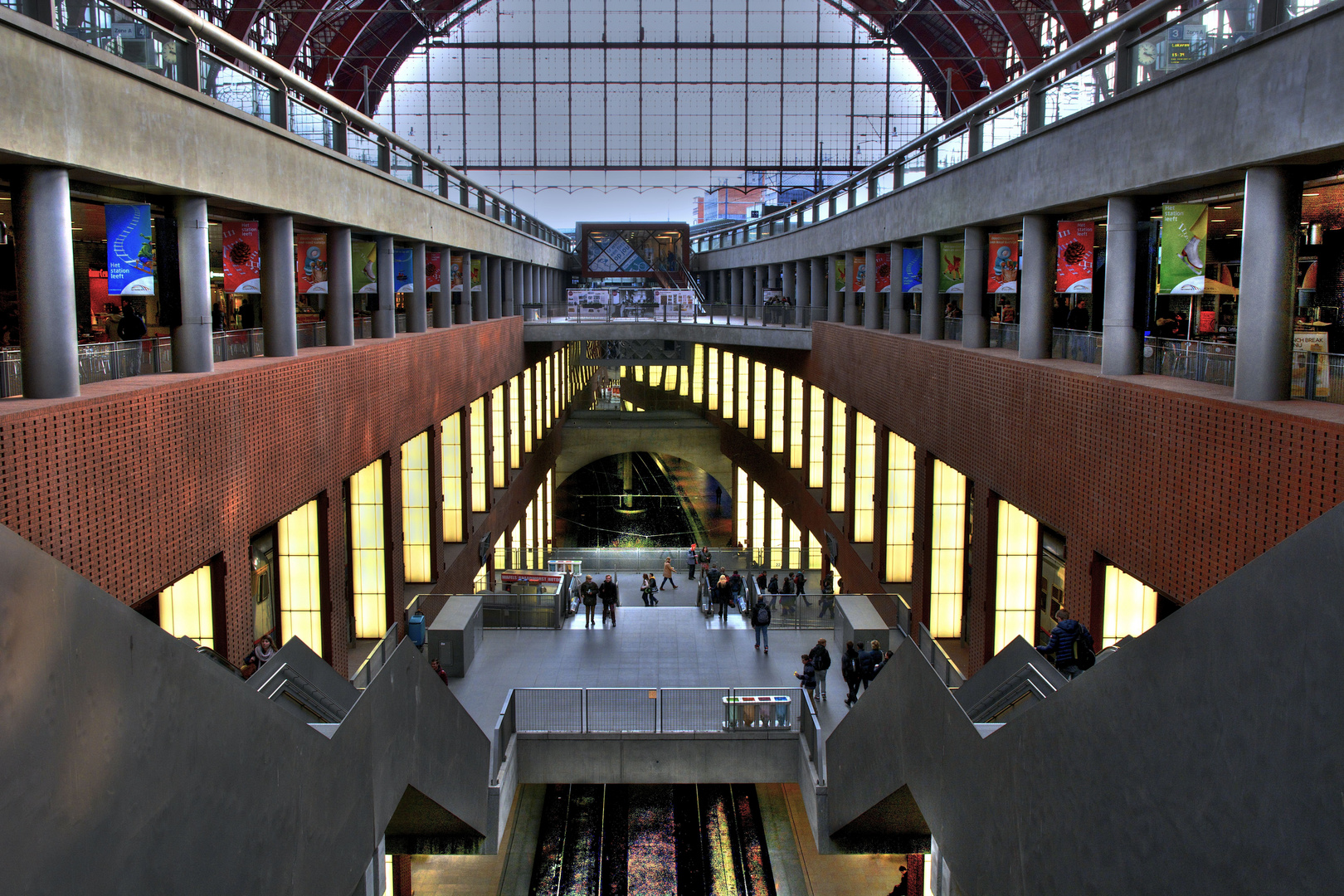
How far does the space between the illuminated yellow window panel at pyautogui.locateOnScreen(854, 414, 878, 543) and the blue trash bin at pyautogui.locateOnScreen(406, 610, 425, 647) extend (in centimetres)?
1173

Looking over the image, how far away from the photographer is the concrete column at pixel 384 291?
2122cm

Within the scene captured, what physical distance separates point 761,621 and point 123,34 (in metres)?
14.2

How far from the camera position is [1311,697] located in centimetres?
541

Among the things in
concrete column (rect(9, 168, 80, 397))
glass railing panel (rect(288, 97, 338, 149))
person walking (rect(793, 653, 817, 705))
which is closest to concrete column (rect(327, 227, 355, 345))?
glass railing panel (rect(288, 97, 338, 149))

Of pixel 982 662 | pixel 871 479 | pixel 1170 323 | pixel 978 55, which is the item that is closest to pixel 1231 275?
pixel 1170 323

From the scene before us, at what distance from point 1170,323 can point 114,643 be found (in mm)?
13175

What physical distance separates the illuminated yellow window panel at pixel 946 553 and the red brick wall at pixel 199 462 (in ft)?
33.6

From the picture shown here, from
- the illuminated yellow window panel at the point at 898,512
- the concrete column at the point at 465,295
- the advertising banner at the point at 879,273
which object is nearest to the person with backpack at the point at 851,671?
the illuminated yellow window panel at the point at 898,512

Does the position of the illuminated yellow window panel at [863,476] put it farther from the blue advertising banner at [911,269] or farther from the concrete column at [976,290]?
the concrete column at [976,290]

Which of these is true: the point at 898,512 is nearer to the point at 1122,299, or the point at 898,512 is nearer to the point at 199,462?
the point at 1122,299

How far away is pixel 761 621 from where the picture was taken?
2070cm

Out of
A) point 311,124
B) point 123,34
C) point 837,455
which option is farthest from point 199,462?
point 837,455

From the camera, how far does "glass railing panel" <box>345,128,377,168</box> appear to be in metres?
18.3

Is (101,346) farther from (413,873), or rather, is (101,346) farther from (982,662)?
(982,662)
